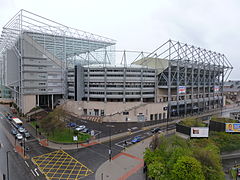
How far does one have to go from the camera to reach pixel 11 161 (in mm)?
28250

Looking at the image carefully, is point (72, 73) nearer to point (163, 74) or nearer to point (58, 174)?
point (163, 74)

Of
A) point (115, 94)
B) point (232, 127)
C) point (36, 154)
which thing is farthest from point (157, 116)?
point (36, 154)

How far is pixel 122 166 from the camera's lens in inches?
1052

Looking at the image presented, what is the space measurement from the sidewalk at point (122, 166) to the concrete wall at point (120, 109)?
23.0 m

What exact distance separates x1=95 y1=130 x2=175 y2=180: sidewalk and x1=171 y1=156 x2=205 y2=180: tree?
9.72m

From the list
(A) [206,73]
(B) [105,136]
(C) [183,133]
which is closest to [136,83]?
(B) [105,136]

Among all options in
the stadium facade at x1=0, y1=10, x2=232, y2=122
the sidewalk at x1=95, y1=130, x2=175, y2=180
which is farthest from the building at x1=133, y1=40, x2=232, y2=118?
the sidewalk at x1=95, y1=130, x2=175, y2=180

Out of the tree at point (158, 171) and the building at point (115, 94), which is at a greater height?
the building at point (115, 94)

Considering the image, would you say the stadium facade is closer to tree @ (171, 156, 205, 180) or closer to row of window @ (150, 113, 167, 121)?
row of window @ (150, 113, 167, 121)

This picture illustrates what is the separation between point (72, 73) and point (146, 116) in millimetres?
37681

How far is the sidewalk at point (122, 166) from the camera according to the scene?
24052 mm

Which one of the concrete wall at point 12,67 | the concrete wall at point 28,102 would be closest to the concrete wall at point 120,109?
the concrete wall at point 28,102

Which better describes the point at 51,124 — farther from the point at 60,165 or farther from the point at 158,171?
the point at 158,171

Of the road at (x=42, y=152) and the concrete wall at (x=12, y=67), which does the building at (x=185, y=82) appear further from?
the concrete wall at (x=12, y=67)
